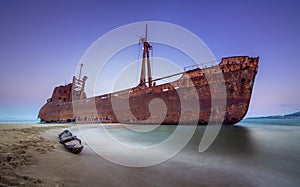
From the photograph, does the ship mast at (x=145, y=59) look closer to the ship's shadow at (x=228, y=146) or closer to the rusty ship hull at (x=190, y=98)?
the rusty ship hull at (x=190, y=98)

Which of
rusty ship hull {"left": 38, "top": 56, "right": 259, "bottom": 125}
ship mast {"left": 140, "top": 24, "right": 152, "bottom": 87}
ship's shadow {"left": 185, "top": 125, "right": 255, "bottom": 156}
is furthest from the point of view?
ship mast {"left": 140, "top": 24, "right": 152, "bottom": 87}

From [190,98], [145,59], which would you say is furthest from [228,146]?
[145,59]

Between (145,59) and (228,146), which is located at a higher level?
(145,59)

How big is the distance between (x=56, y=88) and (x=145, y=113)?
20112mm

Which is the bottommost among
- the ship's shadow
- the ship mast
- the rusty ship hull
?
the ship's shadow

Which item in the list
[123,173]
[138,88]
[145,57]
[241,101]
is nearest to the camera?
[123,173]

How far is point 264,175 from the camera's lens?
2568mm

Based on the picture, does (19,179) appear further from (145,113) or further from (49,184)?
(145,113)

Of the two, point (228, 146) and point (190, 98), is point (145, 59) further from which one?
point (228, 146)

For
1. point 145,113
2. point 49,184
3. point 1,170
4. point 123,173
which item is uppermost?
point 145,113

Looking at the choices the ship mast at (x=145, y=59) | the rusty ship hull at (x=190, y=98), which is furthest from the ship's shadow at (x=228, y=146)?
the ship mast at (x=145, y=59)

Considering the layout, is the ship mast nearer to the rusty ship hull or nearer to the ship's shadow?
the rusty ship hull

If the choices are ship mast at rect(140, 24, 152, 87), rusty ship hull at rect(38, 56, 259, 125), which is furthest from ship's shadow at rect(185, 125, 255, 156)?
ship mast at rect(140, 24, 152, 87)

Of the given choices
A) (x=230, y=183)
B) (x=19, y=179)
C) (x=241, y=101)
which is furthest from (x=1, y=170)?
(x=241, y=101)
